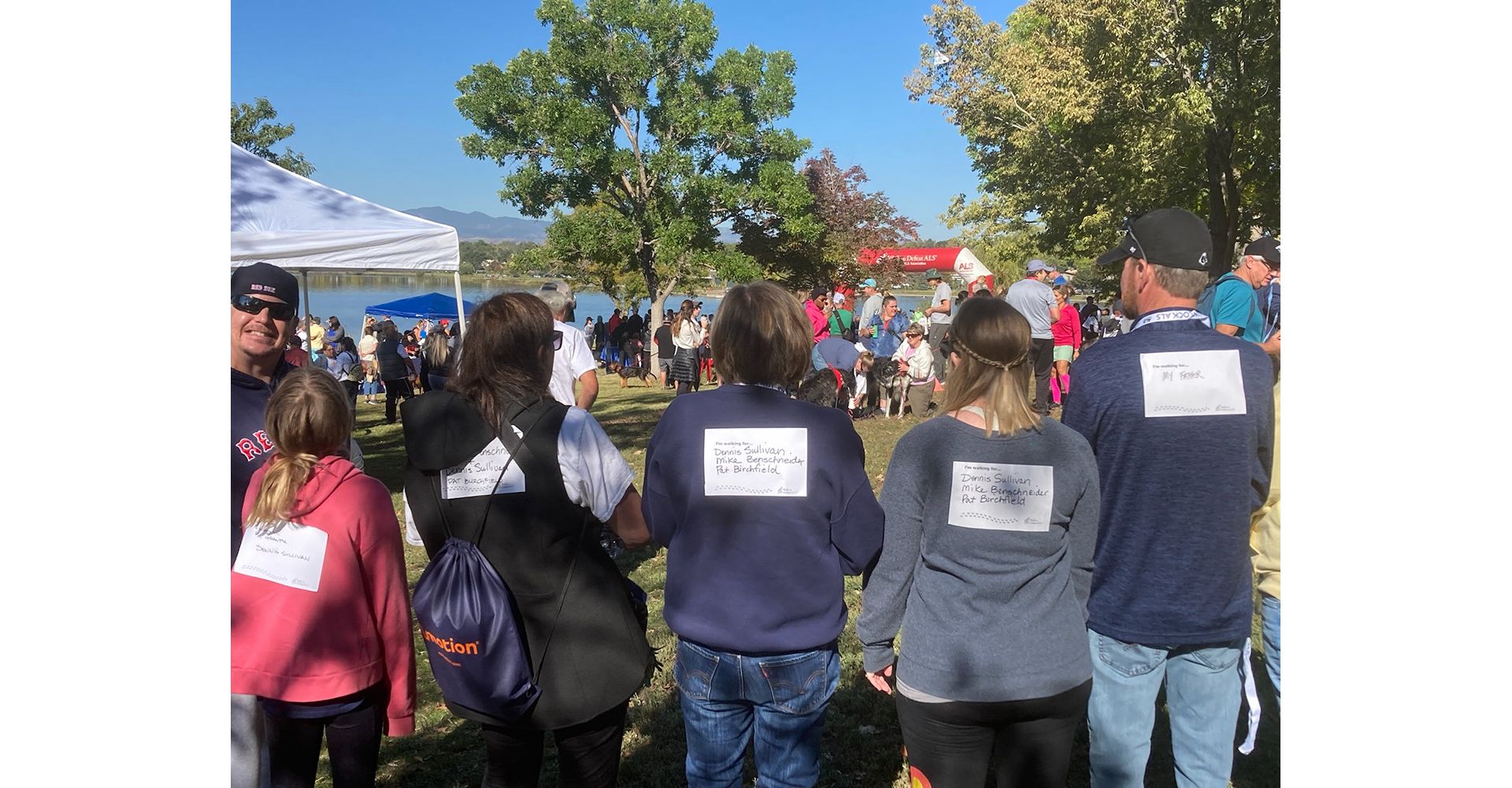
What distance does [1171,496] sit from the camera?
239cm

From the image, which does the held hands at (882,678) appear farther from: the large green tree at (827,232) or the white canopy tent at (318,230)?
the large green tree at (827,232)

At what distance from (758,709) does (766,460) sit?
61 centimetres

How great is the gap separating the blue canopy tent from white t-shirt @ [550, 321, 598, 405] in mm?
22540

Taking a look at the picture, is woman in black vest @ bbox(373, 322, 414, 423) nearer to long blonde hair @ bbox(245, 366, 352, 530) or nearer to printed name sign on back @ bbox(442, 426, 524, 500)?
long blonde hair @ bbox(245, 366, 352, 530)

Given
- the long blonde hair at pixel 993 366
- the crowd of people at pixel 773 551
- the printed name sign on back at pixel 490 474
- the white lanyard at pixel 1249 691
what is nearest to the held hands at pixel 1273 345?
the white lanyard at pixel 1249 691

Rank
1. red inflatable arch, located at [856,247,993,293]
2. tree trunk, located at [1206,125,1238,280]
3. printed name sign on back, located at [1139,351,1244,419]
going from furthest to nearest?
1. tree trunk, located at [1206,125,1238,280]
2. red inflatable arch, located at [856,247,993,293]
3. printed name sign on back, located at [1139,351,1244,419]

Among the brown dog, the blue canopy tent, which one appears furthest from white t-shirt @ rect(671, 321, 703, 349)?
the blue canopy tent

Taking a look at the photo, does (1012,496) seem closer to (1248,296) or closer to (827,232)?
(1248,296)

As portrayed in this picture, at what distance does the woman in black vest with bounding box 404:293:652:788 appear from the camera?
2.21 metres

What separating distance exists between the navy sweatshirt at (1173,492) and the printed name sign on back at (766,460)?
0.83m

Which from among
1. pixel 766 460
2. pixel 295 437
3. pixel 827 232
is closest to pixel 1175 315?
pixel 766 460

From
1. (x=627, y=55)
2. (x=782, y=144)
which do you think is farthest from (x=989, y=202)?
(x=627, y=55)

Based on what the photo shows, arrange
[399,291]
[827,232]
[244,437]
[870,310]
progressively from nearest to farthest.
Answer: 1. [244,437]
2. [870,310]
3. [827,232]
4. [399,291]

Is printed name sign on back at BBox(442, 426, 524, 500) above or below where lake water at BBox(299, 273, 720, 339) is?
below
